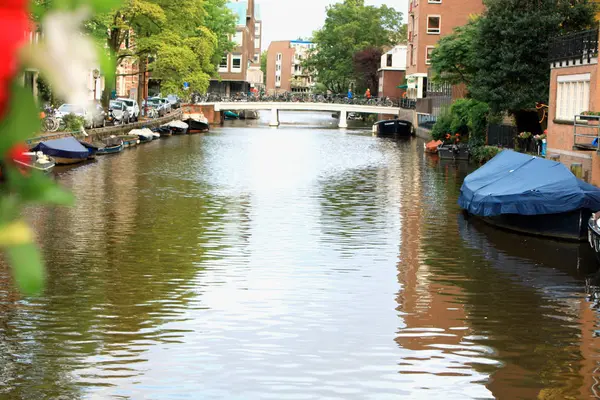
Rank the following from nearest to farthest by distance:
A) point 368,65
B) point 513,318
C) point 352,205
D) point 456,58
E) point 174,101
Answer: point 513,318, point 352,205, point 456,58, point 174,101, point 368,65

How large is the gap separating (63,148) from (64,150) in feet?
0.37

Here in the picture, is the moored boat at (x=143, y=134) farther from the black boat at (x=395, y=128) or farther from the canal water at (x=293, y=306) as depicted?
the canal water at (x=293, y=306)

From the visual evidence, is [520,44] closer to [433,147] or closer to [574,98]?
[574,98]

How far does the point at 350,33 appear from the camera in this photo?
141375mm

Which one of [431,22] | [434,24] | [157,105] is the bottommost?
[157,105]

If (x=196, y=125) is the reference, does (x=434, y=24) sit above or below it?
above

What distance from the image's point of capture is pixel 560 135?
125ft

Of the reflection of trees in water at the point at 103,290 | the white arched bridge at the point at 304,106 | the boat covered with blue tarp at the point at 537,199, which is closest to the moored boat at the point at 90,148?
the reflection of trees in water at the point at 103,290

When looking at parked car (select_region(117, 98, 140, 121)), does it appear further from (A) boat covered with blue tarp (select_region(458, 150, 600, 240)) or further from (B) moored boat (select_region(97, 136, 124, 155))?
(A) boat covered with blue tarp (select_region(458, 150, 600, 240))

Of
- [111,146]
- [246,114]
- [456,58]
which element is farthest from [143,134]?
[246,114]

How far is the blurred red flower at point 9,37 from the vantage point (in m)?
1.38

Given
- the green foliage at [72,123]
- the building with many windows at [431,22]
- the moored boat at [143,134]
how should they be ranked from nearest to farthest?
the green foliage at [72,123] < the moored boat at [143,134] < the building with many windows at [431,22]

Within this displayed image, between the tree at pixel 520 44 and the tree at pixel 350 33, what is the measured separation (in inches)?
3457

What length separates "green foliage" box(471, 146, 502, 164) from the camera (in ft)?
177
